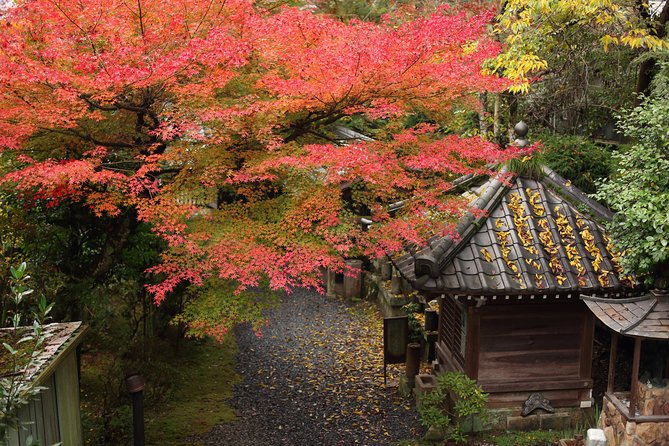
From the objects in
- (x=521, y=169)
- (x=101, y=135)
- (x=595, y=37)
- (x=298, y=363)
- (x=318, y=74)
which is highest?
(x=595, y=37)

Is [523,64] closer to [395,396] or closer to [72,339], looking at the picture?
[395,396]

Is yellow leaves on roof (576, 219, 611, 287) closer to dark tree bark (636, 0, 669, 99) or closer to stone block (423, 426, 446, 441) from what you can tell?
dark tree bark (636, 0, 669, 99)

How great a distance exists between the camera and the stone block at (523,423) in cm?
975

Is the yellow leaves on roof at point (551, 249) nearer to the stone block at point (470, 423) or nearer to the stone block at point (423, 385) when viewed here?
the stone block at point (470, 423)

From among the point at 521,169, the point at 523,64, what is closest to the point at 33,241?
the point at 521,169

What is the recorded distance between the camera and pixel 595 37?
1255 cm

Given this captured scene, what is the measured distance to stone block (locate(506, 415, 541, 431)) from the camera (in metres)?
9.75

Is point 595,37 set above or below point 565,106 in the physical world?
above

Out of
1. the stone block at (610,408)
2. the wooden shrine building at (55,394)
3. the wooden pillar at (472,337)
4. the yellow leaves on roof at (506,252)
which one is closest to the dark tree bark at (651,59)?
the yellow leaves on roof at (506,252)

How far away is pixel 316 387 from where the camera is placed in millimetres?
12352

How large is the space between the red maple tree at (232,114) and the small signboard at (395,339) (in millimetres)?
3084

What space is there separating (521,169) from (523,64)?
7.80 ft

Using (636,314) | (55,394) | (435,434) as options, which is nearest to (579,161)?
(636,314)

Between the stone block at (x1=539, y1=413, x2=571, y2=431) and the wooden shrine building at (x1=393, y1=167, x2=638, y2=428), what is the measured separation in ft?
0.52
